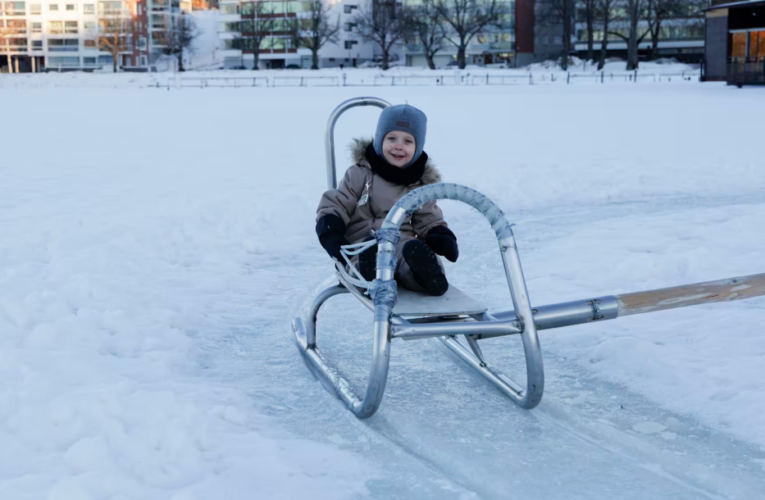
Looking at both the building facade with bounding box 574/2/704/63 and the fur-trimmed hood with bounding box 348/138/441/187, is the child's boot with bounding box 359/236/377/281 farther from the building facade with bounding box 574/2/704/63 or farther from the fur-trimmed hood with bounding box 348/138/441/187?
the building facade with bounding box 574/2/704/63

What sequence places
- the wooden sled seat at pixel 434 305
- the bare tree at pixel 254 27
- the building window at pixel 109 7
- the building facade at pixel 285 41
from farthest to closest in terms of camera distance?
the building window at pixel 109 7, the building facade at pixel 285 41, the bare tree at pixel 254 27, the wooden sled seat at pixel 434 305

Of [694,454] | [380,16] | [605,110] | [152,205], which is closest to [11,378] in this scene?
[694,454]

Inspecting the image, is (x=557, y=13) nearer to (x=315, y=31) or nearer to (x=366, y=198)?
(x=315, y=31)

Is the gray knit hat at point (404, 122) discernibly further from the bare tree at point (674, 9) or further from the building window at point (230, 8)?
the building window at point (230, 8)

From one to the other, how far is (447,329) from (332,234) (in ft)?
2.60

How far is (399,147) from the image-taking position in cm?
370

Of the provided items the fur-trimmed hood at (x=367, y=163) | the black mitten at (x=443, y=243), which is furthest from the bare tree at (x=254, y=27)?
the black mitten at (x=443, y=243)

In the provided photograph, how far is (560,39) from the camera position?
81562mm

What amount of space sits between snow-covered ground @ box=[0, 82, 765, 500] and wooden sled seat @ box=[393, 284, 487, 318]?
16.5 inches

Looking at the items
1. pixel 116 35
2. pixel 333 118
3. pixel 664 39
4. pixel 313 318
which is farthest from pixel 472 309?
pixel 116 35

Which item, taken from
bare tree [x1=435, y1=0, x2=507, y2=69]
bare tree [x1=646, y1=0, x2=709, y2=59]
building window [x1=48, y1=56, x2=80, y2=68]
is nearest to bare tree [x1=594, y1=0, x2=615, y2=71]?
bare tree [x1=646, y1=0, x2=709, y2=59]

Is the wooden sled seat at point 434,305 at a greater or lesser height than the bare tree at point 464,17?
lesser

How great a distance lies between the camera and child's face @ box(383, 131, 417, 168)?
3.70 meters

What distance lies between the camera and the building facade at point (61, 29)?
105438mm
